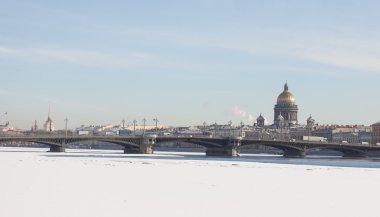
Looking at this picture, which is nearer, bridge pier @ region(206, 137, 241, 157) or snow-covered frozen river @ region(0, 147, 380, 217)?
snow-covered frozen river @ region(0, 147, 380, 217)

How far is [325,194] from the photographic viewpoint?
2581 cm

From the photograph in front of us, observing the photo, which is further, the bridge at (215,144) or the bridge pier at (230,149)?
the bridge pier at (230,149)

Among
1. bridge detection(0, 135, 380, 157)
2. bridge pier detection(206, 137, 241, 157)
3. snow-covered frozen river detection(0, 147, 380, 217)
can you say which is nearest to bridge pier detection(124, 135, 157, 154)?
bridge detection(0, 135, 380, 157)

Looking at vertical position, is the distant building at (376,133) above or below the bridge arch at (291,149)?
above

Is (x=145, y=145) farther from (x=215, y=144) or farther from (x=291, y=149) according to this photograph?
(x=291, y=149)

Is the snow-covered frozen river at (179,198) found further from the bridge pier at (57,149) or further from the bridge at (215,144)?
the bridge pier at (57,149)

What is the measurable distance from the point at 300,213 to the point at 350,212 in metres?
1.53

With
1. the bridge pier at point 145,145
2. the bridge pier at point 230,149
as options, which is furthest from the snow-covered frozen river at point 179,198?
the bridge pier at point 230,149

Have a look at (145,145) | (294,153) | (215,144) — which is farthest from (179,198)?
(294,153)

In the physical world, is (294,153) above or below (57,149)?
below

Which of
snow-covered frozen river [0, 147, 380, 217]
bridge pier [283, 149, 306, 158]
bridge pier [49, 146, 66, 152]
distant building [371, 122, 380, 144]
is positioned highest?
distant building [371, 122, 380, 144]

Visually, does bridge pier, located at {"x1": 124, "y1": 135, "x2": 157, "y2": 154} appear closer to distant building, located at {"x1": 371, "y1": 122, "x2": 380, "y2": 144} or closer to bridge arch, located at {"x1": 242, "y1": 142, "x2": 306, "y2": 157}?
bridge arch, located at {"x1": 242, "y1": 142, "x2": 306, "y2": 157}

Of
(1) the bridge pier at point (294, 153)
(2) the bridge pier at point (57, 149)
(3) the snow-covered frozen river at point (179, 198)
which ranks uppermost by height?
(2) the bridge pier at point (57, 149)

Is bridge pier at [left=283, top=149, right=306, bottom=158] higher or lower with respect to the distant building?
lower
